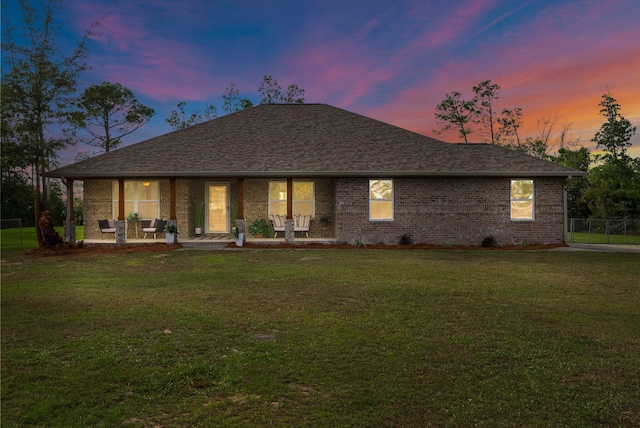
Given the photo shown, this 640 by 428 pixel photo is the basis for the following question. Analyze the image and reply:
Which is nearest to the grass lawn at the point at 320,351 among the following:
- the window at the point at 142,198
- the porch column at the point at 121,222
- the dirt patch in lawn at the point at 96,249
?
the dirt patch in lawn at the point at 96,249

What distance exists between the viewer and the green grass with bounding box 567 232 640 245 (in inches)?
755

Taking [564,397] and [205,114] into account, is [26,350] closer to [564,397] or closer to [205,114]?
[564,397]

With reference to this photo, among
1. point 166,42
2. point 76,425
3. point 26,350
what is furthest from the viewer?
point 166,42

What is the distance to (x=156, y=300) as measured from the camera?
304 inches

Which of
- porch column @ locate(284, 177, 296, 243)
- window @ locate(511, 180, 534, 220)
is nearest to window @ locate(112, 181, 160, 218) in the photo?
porch column @ locate(284, 177, 296, 243)

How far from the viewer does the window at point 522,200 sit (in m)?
17.5

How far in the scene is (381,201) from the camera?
17500mm

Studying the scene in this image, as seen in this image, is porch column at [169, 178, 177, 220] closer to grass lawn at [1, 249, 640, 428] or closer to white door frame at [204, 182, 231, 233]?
white door frame at [204, 182, 231, 233]

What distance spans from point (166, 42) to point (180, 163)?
7.61m

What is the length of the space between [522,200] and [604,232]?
5.94 m

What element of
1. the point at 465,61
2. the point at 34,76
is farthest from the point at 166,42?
the point at 465,61

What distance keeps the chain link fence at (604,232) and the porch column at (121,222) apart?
19747 mm

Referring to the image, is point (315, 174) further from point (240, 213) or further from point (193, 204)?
point (193, 204)

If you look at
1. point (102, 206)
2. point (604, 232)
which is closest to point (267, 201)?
point (102, 206)
